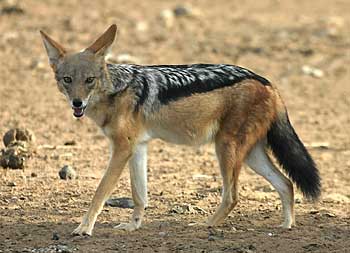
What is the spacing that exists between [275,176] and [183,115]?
0.95 metres

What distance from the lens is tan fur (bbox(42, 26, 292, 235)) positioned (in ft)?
25.7

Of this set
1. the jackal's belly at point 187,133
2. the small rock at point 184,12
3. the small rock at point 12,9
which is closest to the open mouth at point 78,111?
the jackal's belly at point 187,133

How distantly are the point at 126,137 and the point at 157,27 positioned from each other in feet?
31.5

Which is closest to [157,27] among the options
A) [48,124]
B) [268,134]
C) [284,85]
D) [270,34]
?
[270,34]

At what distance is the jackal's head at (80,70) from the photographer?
7.69m

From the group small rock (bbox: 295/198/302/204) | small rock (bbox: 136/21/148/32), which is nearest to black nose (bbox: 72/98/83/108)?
small rock (bbox: 295/198/302/204)

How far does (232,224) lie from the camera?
8164mm

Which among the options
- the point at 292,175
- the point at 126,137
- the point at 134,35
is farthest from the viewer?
the point at 134,35

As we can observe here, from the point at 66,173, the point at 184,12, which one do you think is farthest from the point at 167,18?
the point at 66,173

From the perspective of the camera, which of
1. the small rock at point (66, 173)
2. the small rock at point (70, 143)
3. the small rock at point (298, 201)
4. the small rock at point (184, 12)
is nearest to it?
the small rock at point (298, 201)

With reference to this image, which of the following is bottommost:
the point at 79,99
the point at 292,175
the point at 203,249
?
the point at 203,249

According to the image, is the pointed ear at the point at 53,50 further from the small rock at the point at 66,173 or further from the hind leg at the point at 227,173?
the small rock at the point at 66,173

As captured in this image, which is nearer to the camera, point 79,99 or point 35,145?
point 79,99

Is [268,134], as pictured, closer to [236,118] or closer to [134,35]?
[236,118]
